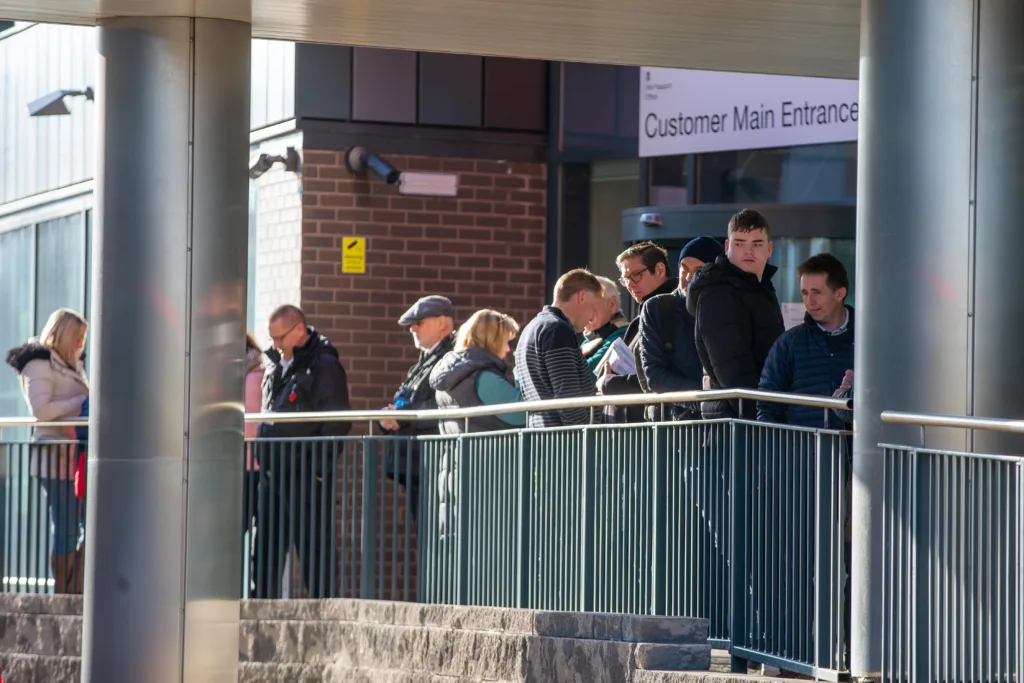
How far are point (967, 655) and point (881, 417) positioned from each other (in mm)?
923

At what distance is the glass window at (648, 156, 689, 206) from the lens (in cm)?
1341

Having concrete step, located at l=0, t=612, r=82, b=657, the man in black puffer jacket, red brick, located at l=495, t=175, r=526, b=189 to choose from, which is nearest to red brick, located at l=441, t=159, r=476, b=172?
red brick, located at l=495, t=175, r=526, b=189

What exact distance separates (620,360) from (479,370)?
1024mm

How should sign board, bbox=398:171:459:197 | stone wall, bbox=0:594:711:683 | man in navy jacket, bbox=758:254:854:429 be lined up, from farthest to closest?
sign board, bbox=398:171:459:197 < man in navy jacket, bbox=758:254:854:429 < stone wall, bbox=0:594:711:683

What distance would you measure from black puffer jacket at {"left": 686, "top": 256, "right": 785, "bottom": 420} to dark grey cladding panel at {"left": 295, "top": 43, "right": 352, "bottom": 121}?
5.98 m

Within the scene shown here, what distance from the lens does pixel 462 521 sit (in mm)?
9586

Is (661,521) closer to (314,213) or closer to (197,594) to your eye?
(197,594)

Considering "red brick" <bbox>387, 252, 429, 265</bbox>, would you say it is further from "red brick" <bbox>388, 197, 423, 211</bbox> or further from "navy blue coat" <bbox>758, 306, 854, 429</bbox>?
"navy blue coat" <bbox>758, 306, 854, 429</bbox>

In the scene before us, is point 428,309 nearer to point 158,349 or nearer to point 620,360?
point 620,360

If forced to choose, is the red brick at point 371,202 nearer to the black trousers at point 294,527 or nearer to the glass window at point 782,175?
the glass window at point 782,175

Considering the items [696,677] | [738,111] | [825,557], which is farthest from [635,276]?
[738,111]

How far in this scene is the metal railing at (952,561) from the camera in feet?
18.4

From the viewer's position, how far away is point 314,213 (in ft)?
44.4

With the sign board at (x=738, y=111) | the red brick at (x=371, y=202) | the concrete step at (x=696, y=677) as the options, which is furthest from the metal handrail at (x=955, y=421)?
the red brick at (x=371, y=202)
